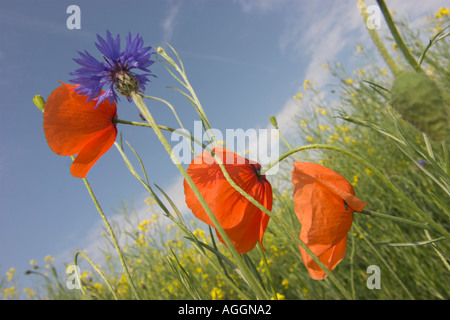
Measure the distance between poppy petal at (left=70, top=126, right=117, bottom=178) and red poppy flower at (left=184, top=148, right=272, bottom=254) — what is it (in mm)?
128

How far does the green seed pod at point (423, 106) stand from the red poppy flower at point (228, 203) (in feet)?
0.81

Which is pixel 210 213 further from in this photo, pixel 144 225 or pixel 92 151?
pixel 144 225

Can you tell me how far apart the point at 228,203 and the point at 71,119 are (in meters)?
0.24

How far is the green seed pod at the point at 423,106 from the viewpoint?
0.64ft

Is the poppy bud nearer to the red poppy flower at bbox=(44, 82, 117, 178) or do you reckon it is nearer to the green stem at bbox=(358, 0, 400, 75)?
the red poppy flower at bbox=(44, 82, 117, 178)

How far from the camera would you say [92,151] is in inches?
18.1

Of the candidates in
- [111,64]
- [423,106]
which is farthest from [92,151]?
[423,106]

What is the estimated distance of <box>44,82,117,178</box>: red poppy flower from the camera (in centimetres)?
42

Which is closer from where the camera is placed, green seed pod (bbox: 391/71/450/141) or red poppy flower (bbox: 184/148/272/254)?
green seed pod (bbox: 391/71/450/141)

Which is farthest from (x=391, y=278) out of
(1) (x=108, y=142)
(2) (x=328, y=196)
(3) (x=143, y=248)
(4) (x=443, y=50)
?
(4) (x=443, y=50)

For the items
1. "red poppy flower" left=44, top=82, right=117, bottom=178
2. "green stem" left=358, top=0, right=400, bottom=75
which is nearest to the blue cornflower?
"red poppy flower" left=44, top=82, right=117, bottom=178

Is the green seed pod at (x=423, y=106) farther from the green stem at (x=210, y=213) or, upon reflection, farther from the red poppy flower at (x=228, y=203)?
the red poppy flower at (x=228, y=203)

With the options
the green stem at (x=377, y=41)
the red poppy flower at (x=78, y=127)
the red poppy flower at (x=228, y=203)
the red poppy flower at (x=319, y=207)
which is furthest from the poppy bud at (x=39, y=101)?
the green stem at (x=377, y=41)

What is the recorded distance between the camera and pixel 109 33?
15.0 inches
